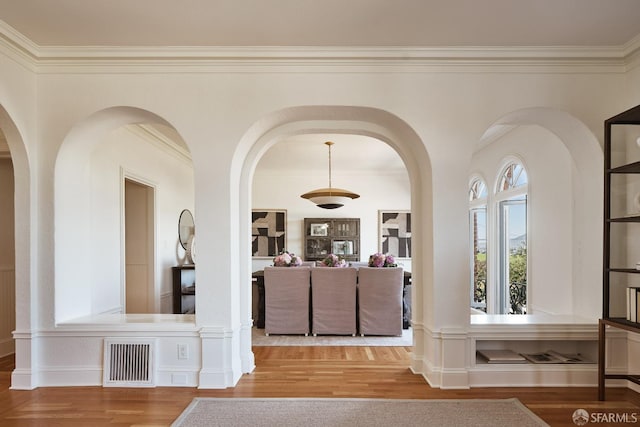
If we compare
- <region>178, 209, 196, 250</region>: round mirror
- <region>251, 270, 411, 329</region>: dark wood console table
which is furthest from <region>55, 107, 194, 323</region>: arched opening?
<region>251, 270, 411, 329</region>: dark wood console table

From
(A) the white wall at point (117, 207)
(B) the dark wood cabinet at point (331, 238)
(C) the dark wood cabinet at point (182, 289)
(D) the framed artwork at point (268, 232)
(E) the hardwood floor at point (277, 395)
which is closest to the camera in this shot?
(E) the hardwood floor at point (277, 395)

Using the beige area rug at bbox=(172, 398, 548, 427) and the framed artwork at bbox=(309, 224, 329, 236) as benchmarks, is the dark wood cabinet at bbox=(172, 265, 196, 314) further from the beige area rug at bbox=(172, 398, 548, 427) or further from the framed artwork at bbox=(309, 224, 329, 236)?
the beige area rug at bbox=(172, 398, 548, 427)

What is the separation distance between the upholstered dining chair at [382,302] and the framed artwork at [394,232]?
364cm

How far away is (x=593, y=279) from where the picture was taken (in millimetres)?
3465

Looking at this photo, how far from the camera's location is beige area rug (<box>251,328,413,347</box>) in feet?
16.0

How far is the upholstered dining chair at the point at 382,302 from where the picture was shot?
17.3 feet

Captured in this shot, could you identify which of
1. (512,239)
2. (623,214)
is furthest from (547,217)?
(623,214)

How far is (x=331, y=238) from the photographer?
8.87 metres

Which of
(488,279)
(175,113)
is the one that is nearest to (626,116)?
(175,113)

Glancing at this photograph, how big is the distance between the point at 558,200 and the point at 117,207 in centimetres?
481

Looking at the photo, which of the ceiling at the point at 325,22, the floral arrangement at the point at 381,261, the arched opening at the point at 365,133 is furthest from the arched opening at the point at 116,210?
the floral arrangement at the point at 381,261

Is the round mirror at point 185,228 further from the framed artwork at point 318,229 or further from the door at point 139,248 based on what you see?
the framed artwork at point 318,229

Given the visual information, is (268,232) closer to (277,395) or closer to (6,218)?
(6,218)

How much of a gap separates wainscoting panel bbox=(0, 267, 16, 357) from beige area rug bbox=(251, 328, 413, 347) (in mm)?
2541
